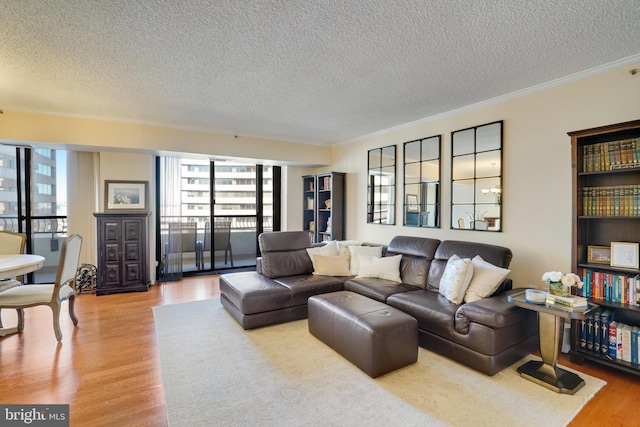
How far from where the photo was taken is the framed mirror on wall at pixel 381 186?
189 inches

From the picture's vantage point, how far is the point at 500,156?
342 cm

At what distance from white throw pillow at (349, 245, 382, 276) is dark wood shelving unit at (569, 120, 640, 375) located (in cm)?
212

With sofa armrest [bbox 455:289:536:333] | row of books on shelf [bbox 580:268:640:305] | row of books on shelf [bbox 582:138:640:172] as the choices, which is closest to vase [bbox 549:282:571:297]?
sofa armrest [bbox 455:289:536:333]

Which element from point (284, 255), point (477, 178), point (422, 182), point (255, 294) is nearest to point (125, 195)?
point (284, 255)

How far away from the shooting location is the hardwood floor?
6.47ft

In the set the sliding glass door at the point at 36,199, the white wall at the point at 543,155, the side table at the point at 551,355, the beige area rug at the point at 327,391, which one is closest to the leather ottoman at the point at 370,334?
the beige area rug at the point at 327,391

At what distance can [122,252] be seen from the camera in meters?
4.75

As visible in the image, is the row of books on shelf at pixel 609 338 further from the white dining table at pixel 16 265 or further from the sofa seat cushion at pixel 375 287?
the white dining table at pixel 16 265

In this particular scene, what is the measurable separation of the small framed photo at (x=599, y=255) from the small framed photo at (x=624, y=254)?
78 millimetres

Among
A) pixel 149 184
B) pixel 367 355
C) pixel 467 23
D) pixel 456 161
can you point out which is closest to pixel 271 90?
pixel 467 23

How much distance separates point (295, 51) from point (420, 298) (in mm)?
2548

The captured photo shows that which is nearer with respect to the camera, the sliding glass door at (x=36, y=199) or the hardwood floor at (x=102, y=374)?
the hardwood floor at (x=102, y=374)

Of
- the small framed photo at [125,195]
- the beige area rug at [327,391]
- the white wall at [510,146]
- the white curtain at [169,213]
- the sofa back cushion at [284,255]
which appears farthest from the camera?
the white curtain at [169,213]

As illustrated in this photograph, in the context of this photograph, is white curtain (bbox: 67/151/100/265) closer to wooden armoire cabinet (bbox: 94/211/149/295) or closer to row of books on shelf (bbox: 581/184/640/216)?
wooden armoire cabinet (bbox: 94/211/149/295)
